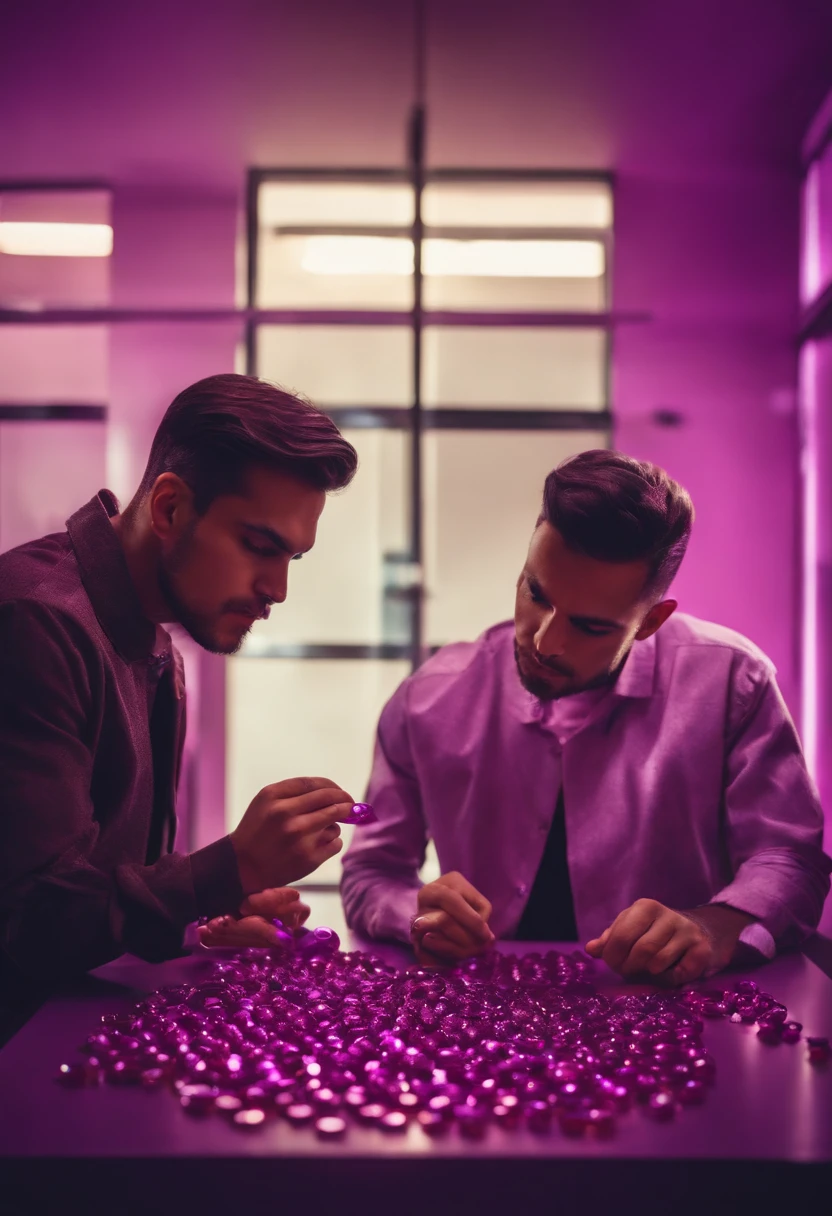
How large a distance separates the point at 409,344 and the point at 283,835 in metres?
3.67

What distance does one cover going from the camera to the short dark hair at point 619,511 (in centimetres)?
162

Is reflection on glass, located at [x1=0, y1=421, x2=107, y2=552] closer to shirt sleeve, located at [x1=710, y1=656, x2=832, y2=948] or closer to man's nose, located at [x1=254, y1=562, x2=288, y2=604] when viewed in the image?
man's nose, located at [x1=254, y1=562, x2=288, y2=604]

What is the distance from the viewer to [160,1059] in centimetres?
104

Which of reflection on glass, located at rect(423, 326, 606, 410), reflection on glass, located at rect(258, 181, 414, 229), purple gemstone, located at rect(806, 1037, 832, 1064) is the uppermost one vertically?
reflection on glass, located at rect(258, 181, 414, 229)

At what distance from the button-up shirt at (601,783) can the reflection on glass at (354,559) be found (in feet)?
8.72

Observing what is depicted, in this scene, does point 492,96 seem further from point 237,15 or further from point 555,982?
point 555,982

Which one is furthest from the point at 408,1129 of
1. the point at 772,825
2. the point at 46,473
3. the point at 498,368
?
the point at 46,473

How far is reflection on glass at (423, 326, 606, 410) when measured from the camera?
15.0 feet

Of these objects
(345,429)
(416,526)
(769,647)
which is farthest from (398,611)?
(769,647)

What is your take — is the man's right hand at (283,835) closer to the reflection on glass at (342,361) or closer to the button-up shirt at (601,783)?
the button-up shirt at (601,783)

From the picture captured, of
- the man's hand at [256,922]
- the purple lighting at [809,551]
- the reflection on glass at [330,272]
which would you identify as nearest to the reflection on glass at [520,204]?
the reflection on glass at [330,272]

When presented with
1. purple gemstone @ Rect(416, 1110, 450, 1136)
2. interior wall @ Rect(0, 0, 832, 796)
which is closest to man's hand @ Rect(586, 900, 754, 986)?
purple gemstone @ Rect(416, 1110, 450, 1136)

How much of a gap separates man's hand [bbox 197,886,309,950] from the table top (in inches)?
13.5

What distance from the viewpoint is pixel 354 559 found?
4637mm
